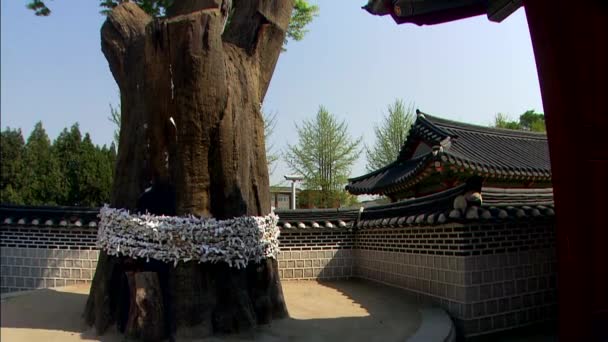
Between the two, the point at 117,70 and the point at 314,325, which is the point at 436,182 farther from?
the point at 117,70

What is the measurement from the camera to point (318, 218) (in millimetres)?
8422

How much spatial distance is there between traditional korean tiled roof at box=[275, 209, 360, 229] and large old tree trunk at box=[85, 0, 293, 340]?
367cm

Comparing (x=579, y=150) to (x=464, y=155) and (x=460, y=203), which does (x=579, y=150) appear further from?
(x=464, y=155)

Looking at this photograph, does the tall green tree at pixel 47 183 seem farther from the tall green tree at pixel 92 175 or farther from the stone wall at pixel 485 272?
the stone wall at pixel 485 272

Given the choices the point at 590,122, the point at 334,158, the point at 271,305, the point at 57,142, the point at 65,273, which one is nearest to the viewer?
the point at 590,122

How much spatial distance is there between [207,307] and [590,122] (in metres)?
3.67

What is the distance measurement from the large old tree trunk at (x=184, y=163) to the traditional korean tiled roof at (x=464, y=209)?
92.4 inches

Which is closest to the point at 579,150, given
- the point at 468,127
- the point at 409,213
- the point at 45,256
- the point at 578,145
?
the point at 578,145

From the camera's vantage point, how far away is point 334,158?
78.1 feet

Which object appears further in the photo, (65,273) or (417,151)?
(417,151)

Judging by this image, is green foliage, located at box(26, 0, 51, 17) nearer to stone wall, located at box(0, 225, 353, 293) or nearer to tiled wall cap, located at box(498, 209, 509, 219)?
stone wall, located at box(0, 225, 353, 293)

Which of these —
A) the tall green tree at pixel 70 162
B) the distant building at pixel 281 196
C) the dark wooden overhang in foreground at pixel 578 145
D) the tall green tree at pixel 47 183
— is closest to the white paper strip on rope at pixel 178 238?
the dark wooden overhang in foreground at pixel 578 145

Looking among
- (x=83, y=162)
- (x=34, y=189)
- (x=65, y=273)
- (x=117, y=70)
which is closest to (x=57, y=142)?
(x=83, y=162)

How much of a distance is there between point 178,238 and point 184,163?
0.70m
